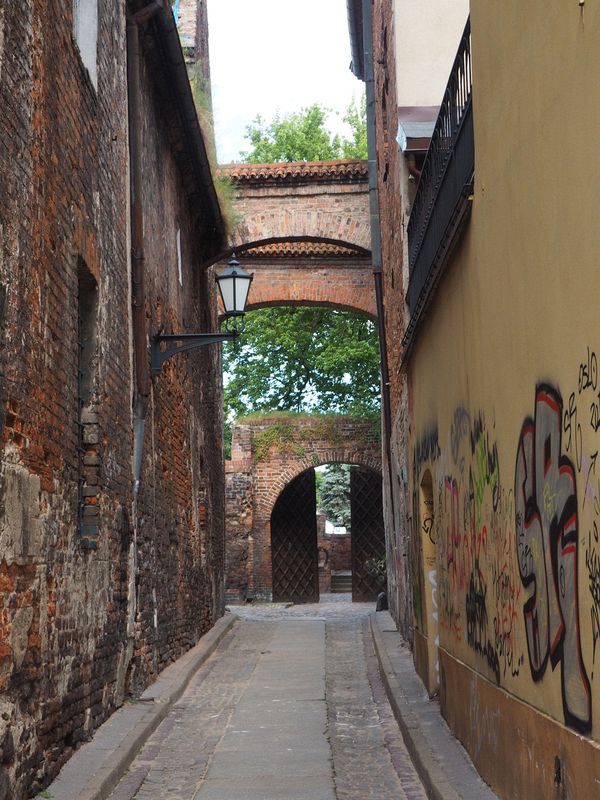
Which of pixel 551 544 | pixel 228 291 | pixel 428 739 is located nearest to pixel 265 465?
pixel 228 291

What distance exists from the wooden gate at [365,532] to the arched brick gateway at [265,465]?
1895 millimetres

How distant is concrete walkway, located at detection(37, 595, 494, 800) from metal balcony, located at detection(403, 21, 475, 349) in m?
3.38

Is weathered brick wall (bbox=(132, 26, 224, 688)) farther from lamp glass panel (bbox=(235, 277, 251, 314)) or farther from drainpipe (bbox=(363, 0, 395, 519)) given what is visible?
drainpipe (bbox=(363, 0, 395, 519))

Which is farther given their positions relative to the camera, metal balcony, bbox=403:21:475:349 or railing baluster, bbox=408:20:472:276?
railing baluster, bbox=408:20:472:276

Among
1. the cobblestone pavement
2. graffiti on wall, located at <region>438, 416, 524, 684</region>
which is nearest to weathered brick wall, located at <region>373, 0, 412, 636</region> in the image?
the cobblestone pavement

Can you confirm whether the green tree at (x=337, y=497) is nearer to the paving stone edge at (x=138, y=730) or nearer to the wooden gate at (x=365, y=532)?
the wooden gate at (x=365, y=532)

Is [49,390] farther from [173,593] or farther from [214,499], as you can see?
[214,499]

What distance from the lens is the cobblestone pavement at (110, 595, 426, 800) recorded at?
7.18m

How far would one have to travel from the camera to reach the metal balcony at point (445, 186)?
23.7ft

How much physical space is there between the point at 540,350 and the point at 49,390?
10.6 ft

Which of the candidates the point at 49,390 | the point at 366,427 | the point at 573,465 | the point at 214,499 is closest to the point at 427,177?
the point at 49,390

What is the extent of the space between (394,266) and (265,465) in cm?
1296

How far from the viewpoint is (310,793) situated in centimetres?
699

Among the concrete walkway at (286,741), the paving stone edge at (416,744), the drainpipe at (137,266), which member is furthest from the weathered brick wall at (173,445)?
the paving stone edge at (416,744)
